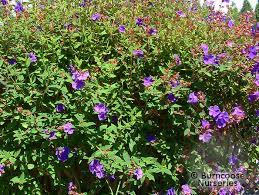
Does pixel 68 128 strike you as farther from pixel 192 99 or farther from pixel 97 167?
pixel 192 99

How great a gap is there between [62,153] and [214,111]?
3.11 feet

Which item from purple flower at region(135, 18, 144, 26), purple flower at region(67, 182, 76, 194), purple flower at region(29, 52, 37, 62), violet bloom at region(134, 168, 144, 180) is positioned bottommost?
purple flower at region(67, 182, 76, 194)

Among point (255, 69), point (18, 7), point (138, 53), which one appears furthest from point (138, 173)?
point (18, 7)

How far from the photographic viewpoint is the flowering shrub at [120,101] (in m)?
2.69

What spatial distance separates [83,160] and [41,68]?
24.1 inches

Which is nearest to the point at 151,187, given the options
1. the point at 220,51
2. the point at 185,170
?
the point at 185,170

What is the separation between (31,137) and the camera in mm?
2666

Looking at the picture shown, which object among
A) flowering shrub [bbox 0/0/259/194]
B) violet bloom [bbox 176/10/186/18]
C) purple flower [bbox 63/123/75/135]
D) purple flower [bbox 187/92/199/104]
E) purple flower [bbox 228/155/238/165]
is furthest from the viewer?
violet bloom [bbox 176/10/186/18]

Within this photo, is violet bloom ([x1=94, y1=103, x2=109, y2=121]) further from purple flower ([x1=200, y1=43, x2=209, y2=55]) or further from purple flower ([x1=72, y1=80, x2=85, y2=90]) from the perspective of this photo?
purple flower ([x1=200, y1=43, x2=209, y2=55])

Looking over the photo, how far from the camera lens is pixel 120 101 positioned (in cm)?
275

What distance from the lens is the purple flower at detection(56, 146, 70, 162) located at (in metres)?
2.67

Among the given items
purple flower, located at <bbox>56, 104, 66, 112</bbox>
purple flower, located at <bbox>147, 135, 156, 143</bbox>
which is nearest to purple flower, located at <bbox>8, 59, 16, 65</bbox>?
purple flower, located at <bbox>56, 104, 66, 112</bbox>

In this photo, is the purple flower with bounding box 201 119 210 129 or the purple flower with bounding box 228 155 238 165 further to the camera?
the purple flower with bounding box 228 155 238 165

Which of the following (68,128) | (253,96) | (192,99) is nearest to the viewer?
(68,128)
